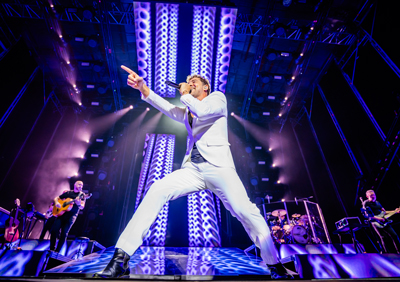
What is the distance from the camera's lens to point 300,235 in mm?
6133

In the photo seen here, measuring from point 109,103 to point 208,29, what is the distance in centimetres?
523

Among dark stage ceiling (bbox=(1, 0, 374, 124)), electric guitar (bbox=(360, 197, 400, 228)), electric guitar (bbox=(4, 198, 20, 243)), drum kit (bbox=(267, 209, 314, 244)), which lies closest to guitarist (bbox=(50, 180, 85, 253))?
electric guitar (bbox=(4, 198, 20, 243))

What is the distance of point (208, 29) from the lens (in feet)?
16.4

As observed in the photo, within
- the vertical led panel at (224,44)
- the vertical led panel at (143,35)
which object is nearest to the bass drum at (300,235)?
the vertical led panel at (224,44)

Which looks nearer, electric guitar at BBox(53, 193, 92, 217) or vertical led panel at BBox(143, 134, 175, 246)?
electric guitar at BBox(53, 193, 92, 217)

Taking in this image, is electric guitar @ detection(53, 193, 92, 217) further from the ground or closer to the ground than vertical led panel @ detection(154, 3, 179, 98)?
closer to the ground

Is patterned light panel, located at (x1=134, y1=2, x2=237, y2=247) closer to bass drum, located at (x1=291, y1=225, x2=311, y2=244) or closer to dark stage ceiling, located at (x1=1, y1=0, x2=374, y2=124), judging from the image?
dark stage ceiling, located at (x1=1, y1=0, x2=374, y2=124)

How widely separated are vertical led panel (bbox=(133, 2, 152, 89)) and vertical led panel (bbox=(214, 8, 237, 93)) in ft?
5.81

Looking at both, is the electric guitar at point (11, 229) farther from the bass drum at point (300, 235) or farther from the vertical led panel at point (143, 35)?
the bass drum at point (300, 235)

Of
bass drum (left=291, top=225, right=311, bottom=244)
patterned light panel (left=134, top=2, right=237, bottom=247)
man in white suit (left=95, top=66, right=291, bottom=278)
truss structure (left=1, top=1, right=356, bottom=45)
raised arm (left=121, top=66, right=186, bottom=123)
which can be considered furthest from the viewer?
bass drum (left=291, top=225, right=311, bottom=244)

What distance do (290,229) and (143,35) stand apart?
6943mm

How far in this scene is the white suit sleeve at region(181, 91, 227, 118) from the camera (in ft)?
5.42

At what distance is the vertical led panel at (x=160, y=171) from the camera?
520 centimetres

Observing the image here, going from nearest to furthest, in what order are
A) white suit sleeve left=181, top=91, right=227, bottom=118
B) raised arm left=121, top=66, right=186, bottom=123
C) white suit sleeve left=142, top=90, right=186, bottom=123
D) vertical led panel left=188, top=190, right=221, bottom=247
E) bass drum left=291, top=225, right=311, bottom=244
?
white suit sleeve left=181, top=91, right=227, bottom=118 < raised arm left=121, top=66, right=186, bottom=123 < white suit sleeve left=142, top=90, right=186, bottom=123 < vertical led panel left=188, top=190, right=221, bottom=247 < bass drum left=291, top=225, right=311, bottom=244
